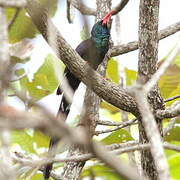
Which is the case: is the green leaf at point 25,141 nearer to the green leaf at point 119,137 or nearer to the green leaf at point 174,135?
the green leaf at point 119,137

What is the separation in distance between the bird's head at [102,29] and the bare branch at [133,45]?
0.93ft

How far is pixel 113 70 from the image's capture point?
403cm

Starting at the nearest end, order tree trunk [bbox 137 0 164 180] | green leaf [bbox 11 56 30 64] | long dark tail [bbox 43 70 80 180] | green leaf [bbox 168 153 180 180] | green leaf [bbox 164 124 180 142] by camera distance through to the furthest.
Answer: green leaf [bbox 11 56 30 64], tree trunk [bbox 137 0 164 180], long dark tail [bbox 43 70 80 180], green leaf [bbox 168 153 180 180], green leaf [bbox 164 124 180 142]

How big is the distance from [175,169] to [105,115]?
1.52 meters

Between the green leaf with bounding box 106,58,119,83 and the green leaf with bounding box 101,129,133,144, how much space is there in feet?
2.87

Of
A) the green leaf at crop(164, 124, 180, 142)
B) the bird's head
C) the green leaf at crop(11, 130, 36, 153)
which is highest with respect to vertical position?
the bird's head

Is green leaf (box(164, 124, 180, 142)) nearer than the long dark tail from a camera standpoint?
Result: No

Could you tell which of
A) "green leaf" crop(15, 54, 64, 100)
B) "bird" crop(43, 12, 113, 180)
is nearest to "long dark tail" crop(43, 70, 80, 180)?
"bird" crop(43, 12, 113, 180)

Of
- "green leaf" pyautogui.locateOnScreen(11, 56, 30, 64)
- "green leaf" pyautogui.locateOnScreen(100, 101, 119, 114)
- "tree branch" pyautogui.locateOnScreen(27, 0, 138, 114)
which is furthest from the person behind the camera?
"green leaf" pyautogui.locateOnScreen(100, 101, 119, 114)

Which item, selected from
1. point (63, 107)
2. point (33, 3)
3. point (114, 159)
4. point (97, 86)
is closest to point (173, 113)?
point (97, 86)

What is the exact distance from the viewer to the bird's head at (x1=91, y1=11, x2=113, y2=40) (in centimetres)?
409

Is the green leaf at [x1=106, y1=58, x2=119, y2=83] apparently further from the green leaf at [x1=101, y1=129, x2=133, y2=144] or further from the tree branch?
the tree branch

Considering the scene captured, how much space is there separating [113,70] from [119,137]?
97cm

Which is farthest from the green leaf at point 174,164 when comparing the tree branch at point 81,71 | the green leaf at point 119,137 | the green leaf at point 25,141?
the green leaf at point 25,141
